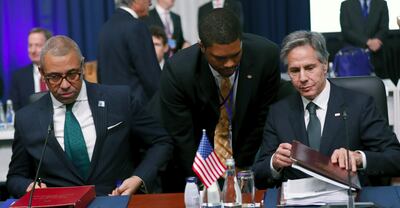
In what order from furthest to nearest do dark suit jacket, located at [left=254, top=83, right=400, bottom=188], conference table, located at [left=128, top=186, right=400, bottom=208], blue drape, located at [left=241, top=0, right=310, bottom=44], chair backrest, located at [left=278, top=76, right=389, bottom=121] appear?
blue drape, located at [left=241, top=0, right=310, bottom=44] < chair backrest, located at [left=278, top=76, right=389, bottom=121] < dark suit jacket, located at [left=254, top=83, right=400, bottom=188] < conference table, located at [left=128, top=186, right=400, bottom=208]

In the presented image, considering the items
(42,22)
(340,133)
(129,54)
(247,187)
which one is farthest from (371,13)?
(247,187)

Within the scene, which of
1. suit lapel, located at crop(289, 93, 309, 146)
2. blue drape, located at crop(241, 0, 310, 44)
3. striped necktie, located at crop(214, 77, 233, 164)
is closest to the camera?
suit lapel, located at crop(289, 93, 309, 146)

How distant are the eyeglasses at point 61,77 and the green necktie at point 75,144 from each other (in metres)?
0.20

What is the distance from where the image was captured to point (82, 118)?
397 centimetres

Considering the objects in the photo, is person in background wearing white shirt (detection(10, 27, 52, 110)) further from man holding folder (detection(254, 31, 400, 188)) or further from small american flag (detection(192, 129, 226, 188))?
small american flag (detection(192, 129, 226, 188))

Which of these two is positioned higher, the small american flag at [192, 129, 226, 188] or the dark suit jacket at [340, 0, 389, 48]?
the dark suit jacket at [340, 0, 389, 48]

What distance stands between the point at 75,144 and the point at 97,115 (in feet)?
0.61

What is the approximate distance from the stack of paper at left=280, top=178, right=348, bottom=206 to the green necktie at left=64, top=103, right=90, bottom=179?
3.60ft

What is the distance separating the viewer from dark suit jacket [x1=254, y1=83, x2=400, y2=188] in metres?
3.67

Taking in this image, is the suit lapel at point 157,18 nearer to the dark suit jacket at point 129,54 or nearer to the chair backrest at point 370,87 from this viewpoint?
the dark suit jacket at point 129,54

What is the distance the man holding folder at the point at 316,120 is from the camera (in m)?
3.69

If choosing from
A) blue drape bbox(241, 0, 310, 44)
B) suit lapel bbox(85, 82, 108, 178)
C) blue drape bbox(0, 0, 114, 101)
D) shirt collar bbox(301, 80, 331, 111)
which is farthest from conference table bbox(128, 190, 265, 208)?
blue drape bbox(241, 0, 310, 44)

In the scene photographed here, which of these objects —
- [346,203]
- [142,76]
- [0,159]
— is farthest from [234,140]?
[0,159]

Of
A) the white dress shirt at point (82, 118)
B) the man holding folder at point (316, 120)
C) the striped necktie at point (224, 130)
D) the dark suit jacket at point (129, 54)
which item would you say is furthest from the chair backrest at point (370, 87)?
the dark suit jacket at point (129, 54)
